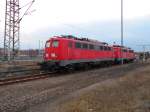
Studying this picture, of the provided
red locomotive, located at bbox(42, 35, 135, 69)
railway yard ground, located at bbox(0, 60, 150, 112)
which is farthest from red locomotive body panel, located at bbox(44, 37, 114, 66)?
railway yard ground, located at bbox(0, 60, 150, 112)

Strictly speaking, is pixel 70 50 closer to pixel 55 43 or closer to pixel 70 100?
pixel 55 43

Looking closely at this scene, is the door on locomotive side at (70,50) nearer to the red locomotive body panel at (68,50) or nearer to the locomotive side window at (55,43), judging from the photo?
the red locomotive body panel at (68,50)

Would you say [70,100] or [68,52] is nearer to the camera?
[70,100]

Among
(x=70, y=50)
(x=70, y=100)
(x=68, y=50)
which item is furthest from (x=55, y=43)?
(x=70, y=100)

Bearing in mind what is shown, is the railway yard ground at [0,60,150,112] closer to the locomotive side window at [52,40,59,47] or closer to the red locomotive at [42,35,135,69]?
the red locomotive at [42,35,135,69]

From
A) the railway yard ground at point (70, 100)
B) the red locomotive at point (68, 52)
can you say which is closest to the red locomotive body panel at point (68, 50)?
the red locomotive at point (68, 52)

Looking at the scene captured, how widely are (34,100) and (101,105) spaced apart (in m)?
2.95

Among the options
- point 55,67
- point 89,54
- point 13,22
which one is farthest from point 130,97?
point 13,22

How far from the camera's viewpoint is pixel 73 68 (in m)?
29.4

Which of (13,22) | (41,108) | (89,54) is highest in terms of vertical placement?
(13,22)

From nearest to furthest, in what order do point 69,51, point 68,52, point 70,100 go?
point 70,100, point 68,52, point 69,51

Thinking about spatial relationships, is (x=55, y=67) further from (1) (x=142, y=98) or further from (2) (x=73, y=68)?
(1) (x=142, y=98)

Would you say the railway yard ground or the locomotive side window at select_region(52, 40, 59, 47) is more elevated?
the locomotive side window at select_region(52, 40, 59, 47)

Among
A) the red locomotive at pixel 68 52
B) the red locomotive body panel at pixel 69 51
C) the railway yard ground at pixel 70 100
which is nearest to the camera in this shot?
the railway yard ground at pixel 70 100
